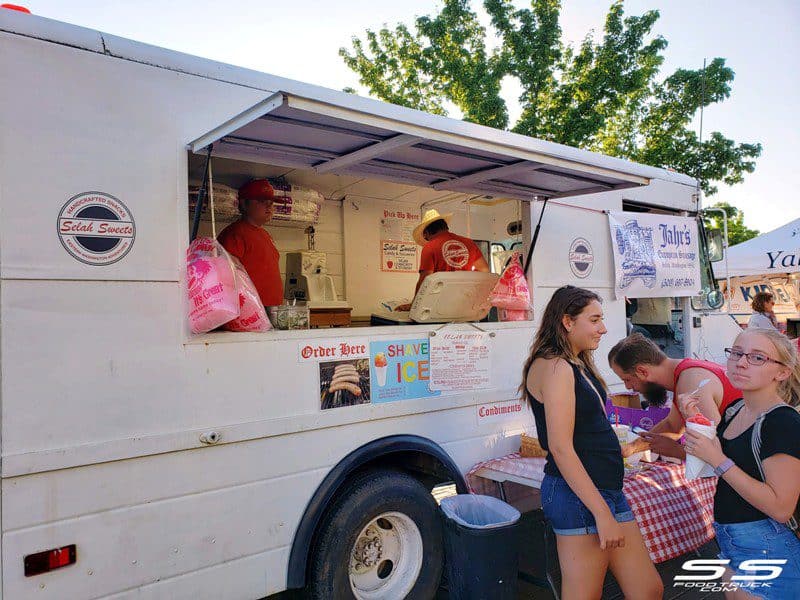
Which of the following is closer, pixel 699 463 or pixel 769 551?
pixel 769 551

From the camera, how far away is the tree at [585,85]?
39.2 ft

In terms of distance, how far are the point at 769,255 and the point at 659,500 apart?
8036 millimetres

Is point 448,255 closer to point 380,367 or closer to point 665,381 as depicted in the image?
point 380,367

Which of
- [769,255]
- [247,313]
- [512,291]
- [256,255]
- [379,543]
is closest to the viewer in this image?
[247,313]

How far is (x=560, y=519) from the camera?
2.44 metres

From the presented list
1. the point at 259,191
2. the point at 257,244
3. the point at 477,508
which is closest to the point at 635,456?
the point at 477,508

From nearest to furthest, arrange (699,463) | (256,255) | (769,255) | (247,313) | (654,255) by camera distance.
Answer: (699,463) < (247,313) < (256,255) < (654,255) < (769,255)

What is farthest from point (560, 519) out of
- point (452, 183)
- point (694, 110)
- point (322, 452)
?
point (694, 110)

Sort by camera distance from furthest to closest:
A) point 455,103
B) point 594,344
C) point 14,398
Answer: point 455,103, point 594,344, point 14,398

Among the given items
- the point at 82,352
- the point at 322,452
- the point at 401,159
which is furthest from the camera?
the point at 401,159

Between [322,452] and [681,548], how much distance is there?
2365 mm

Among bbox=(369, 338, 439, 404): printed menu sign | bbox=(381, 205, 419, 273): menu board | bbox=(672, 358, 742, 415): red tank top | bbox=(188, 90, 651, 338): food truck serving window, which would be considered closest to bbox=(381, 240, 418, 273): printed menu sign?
bbox=(381, 205, 419, 273): menu board

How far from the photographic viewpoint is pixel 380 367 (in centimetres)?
316

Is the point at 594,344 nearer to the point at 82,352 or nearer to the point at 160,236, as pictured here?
the point at 160,236
